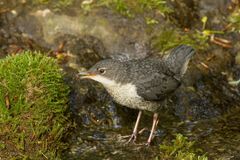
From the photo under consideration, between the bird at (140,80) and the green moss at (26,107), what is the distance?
831mm

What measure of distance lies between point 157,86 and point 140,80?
289 mm

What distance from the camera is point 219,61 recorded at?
9914mm

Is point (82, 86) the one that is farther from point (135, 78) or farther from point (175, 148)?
point (175, 148)

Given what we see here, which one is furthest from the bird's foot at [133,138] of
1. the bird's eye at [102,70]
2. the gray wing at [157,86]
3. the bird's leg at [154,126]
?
the bird's eye at [102,70]

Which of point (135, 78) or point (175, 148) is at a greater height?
point (135, 78)

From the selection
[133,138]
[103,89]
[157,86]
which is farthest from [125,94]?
[103,89]

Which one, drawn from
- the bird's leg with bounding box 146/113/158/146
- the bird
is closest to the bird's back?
the bird

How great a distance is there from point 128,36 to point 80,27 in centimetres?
87

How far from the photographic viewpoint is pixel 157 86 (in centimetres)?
794

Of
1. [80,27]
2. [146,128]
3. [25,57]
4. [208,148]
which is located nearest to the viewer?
[25,57]

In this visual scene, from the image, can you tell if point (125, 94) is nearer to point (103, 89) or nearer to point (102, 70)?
point (102, 70)

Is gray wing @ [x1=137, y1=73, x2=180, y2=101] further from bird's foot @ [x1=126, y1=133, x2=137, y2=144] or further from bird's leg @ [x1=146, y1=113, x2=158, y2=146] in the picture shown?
bird's foot @ [x1=126, y1=133, x2=137, y2=144]

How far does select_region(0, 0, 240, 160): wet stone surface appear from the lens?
26.2 feet

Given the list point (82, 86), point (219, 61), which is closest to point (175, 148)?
point (82, 86)
